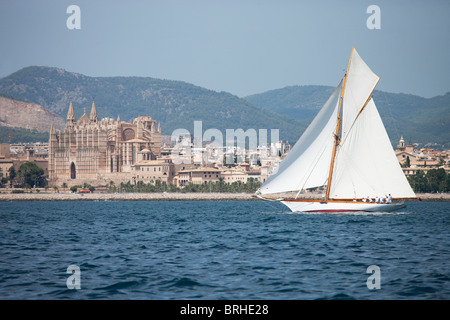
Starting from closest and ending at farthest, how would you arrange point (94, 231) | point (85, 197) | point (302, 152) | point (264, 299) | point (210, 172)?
1. point (264, 299)
2. point (94, 231)
3. point (302, 152)
4. point (85, 197)
5. point (210, 172)

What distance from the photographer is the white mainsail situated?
4947 centimetres

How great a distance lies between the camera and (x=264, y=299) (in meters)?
19.1

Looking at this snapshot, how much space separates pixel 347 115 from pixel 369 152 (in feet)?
10.3

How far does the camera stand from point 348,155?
164 ft

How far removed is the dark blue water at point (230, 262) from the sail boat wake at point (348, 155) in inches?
291

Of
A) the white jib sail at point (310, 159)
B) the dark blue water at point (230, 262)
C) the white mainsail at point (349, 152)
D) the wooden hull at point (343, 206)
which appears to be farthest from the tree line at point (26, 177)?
the dark blue water at point (230, 262)

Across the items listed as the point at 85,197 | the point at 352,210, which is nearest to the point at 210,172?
the point at 85,197

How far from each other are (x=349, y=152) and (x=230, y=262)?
84.9 ft

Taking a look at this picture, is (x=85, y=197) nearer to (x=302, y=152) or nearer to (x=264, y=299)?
(x=302, y=152)
